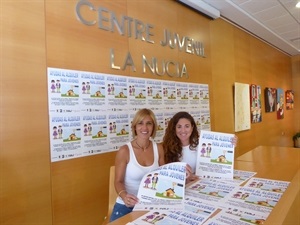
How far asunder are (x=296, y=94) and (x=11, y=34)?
8651mm

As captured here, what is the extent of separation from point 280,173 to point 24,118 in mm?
1948

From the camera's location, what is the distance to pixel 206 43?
3732 millimetres

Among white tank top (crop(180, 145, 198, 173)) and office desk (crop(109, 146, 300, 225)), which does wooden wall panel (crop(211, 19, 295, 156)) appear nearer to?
office desk (crop(109, 146, 300, 225))

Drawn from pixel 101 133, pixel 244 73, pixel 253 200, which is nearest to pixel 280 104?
pixel 244 73

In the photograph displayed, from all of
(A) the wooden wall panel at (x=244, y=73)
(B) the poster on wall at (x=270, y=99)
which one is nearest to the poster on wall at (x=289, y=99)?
(A) the wooden wall panel at (x=244, y=73)

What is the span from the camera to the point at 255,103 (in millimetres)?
5066

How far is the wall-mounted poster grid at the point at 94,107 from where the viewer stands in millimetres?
1912

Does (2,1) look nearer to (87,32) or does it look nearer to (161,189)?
(87,32)

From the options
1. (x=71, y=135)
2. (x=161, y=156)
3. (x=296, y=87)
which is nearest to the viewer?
(x=161, y=156)

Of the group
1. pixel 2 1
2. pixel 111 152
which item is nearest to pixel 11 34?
pixel 2 1

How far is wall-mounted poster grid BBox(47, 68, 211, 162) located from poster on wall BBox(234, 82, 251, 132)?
6.74ft

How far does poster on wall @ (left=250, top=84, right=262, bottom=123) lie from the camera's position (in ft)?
16.1

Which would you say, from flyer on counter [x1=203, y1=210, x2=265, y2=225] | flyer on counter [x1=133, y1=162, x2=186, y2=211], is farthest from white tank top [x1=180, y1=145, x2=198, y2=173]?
flyer on counter [x1=203, y1=210, x2=265, y2=225]

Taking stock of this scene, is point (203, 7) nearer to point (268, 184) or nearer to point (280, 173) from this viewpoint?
point (280, 173)
